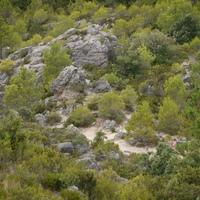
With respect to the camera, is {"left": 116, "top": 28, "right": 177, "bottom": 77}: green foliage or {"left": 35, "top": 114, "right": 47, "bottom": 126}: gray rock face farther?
{"left": 116, "top": 28, "right": 177, "bottom": 77}: green foliage

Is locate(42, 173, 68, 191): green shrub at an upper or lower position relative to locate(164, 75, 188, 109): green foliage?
upper

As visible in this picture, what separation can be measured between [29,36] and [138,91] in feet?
99.7

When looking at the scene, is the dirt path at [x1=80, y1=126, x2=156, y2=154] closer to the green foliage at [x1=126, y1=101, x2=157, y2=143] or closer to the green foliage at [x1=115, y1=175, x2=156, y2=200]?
the green foliage at [x1=126, y1=101, x2=157, y2=143]

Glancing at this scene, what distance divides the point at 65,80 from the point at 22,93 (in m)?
6.38

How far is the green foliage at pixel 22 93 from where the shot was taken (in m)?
32.6

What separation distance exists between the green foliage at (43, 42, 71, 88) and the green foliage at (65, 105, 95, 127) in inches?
343

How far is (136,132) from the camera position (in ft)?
89.5

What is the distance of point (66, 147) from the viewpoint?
2266 centimetres

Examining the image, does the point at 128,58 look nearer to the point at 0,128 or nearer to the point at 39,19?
the point at 0,128

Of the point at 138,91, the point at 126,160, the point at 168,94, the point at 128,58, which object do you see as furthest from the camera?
the point at 128,58

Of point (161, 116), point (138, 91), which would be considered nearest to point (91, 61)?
point (138, 91)

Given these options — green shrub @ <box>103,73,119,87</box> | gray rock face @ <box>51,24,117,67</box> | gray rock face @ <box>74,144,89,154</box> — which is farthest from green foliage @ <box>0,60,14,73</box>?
gray rock face @ <box>74,144,89,154</box>

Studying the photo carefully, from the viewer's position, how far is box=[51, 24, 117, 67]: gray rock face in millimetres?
44812

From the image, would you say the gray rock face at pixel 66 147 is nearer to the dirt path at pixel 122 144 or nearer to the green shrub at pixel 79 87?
the dirt path at pixel 122 144
